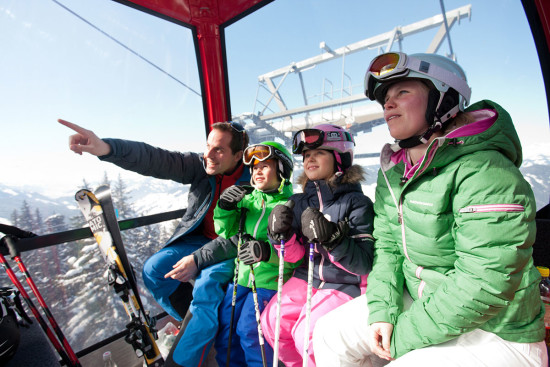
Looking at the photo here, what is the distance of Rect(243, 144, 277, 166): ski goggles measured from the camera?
6.60 feet

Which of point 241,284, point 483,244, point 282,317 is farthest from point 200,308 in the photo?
point 483,244

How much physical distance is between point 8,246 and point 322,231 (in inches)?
91.6

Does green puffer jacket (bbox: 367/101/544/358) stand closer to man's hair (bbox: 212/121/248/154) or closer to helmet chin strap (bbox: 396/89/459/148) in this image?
helmet chin strap (bbox: 396/89/459/148)

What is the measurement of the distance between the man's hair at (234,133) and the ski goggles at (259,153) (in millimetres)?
320

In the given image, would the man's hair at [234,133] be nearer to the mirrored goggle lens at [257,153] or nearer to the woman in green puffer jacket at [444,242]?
the mirrored goggle lens at [257,153]

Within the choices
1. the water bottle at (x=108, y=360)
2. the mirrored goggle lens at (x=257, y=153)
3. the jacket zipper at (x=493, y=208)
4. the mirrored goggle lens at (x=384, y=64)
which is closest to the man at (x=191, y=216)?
the mirrored goggle lens at (x=257, y=153)

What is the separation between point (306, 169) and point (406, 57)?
91cm

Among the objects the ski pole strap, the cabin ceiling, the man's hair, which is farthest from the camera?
the cabin ceiling

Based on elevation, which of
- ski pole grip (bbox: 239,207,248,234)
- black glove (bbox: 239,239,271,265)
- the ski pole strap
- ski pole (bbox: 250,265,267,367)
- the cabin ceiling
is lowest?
ski pole (bbox: 250,265,267,367)

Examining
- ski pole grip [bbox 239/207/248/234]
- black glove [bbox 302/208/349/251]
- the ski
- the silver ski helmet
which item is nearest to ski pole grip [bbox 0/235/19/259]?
the ski

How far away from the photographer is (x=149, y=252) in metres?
2.96

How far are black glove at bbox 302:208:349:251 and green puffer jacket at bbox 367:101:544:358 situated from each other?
0.30 m

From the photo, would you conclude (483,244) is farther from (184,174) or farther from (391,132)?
(184,174)

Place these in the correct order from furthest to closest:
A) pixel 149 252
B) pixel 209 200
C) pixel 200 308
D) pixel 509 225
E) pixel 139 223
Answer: pixel 149 252
pixel 139 223
pixel 209 200
pixel 200 308
pixel 509 225
